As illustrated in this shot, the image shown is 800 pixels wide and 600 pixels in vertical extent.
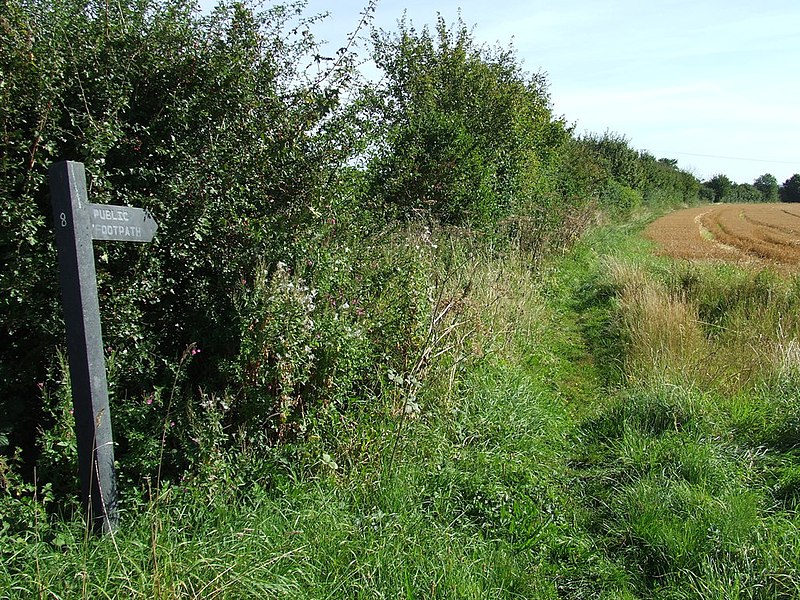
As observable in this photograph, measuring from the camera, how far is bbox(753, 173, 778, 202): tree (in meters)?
106

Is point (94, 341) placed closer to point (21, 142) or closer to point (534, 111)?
point (21, 142)

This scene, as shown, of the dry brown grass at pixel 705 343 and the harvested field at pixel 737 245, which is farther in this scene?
the harvested field at pixel 737 245

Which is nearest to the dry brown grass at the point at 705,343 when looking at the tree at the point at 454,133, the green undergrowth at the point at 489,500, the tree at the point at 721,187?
the green undergrowth at the point at 489,500

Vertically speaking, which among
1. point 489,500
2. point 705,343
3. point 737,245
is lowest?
point 489,500

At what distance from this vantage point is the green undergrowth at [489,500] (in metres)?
2.98

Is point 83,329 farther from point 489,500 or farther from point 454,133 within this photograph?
point 454,133

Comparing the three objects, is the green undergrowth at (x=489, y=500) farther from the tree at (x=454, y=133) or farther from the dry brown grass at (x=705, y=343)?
the tree at (x=454, y=133)

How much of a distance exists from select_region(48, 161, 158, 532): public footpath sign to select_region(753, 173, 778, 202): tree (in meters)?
123

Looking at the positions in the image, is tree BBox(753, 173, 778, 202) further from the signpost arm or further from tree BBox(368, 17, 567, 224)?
the signpost arm

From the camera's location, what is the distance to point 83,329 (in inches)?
119

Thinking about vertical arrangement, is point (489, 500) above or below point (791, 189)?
below

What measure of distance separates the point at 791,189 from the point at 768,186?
9655 mm

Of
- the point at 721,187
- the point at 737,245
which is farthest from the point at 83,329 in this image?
Answer: the point at 721,187

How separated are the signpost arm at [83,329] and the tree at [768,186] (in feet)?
405
